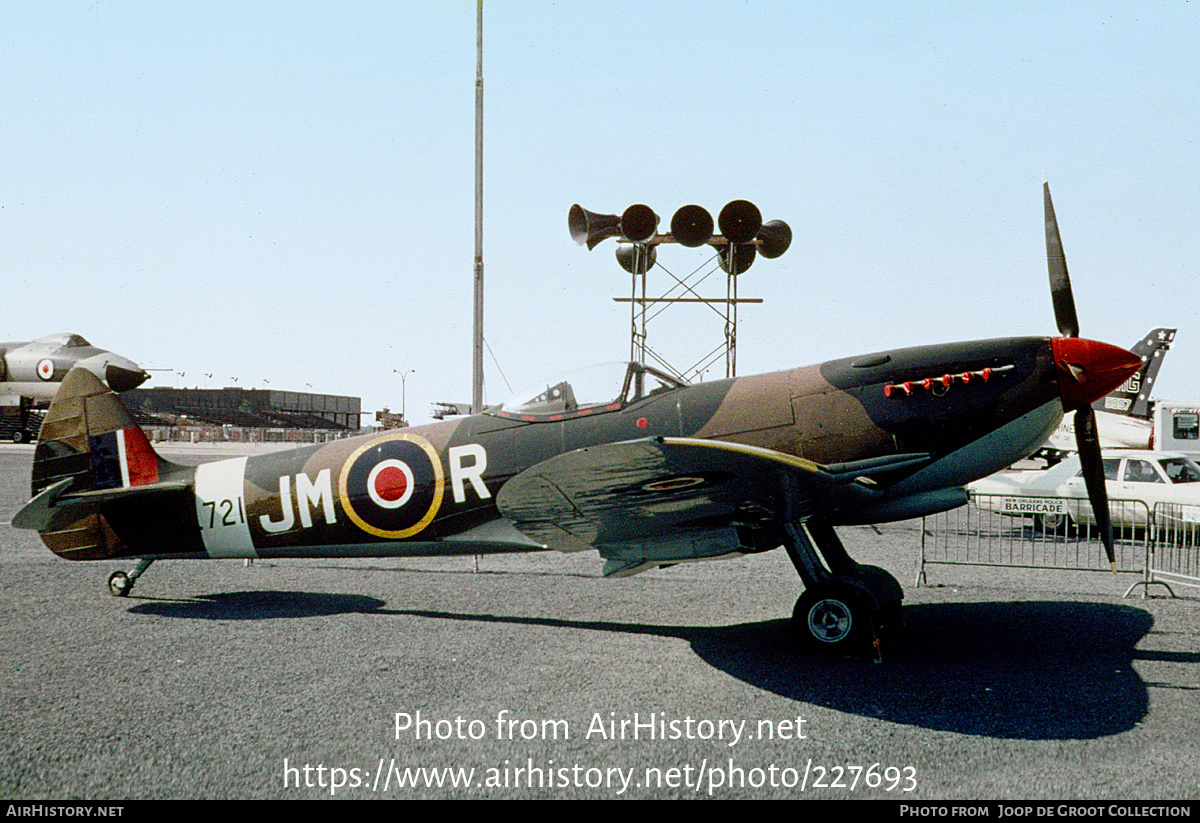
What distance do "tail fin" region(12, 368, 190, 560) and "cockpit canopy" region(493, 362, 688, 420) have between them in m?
3.62

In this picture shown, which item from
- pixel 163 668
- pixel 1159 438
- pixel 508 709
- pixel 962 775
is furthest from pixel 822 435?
pixel 1159 438

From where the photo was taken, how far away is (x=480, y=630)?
20.5 feet

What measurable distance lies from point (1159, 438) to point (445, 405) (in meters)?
16.2

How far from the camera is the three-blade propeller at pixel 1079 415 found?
233 inches

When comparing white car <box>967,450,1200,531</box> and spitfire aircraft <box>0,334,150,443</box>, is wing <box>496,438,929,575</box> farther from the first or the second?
spitfire aircraft <box>0,334,150,443</box>

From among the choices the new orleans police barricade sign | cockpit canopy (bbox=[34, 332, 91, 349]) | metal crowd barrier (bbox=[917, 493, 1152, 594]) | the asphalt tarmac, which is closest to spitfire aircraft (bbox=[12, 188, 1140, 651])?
the asphalt tarmac

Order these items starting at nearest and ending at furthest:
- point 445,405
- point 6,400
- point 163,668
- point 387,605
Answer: point 163,668 → point 387,605 → point 445,405 → point 6,400

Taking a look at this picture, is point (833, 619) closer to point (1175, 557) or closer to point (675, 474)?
point (675, 474)

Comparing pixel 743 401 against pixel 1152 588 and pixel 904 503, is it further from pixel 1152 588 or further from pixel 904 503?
pixel 1152 588

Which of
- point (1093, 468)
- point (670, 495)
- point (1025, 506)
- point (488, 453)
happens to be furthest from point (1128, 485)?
point (488, 453)

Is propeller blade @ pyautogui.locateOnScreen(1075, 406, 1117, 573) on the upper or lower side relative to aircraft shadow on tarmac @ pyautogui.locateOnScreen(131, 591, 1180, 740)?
upper

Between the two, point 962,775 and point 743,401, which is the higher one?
point 743,401

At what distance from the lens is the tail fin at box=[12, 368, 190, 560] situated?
23.4 ft

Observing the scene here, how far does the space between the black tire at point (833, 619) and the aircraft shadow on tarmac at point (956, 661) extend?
13 centimetres
